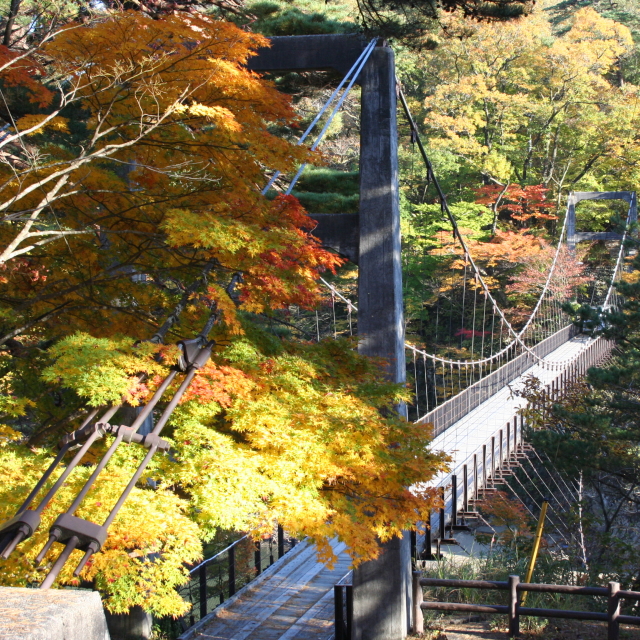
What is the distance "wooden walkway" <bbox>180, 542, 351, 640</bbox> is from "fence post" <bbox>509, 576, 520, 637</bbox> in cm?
148

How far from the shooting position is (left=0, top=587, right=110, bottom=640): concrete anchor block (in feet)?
3.75

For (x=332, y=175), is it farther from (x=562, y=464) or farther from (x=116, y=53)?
(x=562, y=464)

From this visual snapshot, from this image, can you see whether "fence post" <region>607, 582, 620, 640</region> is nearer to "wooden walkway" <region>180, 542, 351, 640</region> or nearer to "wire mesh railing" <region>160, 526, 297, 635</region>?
"wooden walkway" <region>180, 542, 351, 640</region>

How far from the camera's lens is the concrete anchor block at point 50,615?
1.14 m

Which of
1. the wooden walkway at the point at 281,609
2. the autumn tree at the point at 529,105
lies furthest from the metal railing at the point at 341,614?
the autumn tree at the point at 529,105

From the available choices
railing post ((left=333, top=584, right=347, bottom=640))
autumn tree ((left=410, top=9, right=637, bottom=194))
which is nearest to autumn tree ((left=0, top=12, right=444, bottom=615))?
railing post ((left=333, top=584, right=347, bottom=640))

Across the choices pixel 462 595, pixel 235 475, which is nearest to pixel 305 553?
pixel 462 595

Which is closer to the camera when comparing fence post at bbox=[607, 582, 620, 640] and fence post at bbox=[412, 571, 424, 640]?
fence post at bbox=[607, 582, 620, 640]

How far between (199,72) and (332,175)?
12.6 ft

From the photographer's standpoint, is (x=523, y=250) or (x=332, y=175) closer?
(x=332, y=175)

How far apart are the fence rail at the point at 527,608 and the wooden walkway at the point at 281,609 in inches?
34.2

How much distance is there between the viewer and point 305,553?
8.98 meters

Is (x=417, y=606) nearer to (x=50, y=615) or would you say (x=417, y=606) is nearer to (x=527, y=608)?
(x=527, y=608)

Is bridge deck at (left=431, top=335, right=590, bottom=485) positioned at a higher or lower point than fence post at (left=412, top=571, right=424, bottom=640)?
lower
